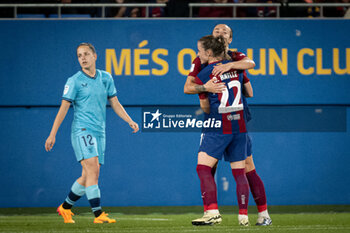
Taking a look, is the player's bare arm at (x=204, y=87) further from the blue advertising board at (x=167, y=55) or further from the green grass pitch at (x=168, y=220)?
the blue advertising board at (x=167, y=55)

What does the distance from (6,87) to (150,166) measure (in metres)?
2.37

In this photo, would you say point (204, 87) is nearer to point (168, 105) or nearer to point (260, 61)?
point (168, 105)

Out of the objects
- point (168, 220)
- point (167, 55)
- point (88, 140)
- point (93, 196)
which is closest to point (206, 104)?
point (88, 140)

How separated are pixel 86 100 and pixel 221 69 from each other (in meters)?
1.71

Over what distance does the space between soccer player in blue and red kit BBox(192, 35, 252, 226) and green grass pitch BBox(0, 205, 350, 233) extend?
0.91 ft

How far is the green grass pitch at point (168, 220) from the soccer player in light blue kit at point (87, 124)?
335 mm

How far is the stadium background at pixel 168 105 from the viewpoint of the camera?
27.5 feet

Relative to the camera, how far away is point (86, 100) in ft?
20.6

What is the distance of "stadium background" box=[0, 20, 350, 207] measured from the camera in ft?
27.5

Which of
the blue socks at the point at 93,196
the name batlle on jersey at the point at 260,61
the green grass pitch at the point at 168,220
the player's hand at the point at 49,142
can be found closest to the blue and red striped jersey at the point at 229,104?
the green grass pitch at the point at 168,220

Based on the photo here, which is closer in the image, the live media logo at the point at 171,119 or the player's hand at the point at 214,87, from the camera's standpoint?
the player's hand at the point at 214,87

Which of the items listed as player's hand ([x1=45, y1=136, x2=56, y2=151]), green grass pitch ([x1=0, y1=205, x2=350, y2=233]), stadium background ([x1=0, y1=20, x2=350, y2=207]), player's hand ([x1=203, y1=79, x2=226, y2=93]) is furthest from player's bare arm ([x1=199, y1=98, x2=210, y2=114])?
stadium background ([x1=0, y1=20, x2=350, y2=207])

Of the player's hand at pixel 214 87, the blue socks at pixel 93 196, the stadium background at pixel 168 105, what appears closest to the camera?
the player's hand at pixel 214 87

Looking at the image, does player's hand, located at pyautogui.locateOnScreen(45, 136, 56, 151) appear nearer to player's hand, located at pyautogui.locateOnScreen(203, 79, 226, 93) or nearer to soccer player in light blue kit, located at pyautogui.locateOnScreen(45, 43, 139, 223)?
soccer player in light blue kit, located at pyautogui.locateOnScreen(45, 43, 139, 223)
